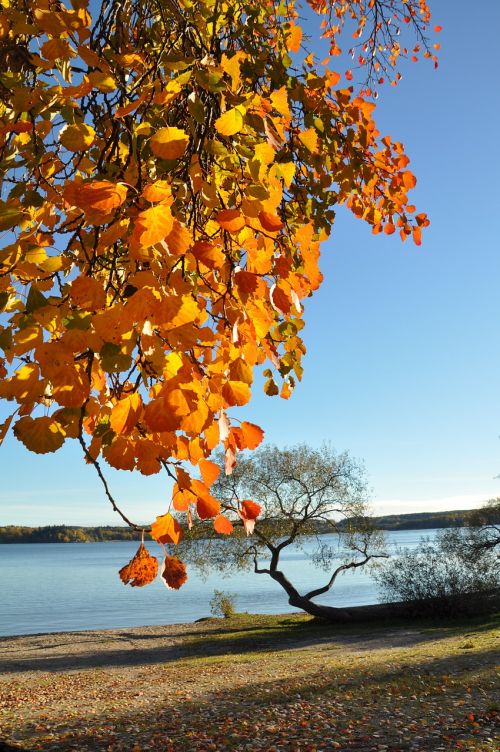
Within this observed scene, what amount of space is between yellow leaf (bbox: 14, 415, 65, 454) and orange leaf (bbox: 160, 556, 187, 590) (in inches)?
14.7

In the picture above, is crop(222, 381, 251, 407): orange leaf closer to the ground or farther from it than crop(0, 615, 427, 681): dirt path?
farther from it

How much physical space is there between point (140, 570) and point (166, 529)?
122 mm

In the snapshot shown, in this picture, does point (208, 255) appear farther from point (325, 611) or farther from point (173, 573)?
point (325, 611)

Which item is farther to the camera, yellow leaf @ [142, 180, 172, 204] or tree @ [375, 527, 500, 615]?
tree @ [375, 527, 500, 615]

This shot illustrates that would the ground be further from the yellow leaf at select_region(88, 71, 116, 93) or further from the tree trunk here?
the yellow leaf at select_region(88, 71, 116, 93)

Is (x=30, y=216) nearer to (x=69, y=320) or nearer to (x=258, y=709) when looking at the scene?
(x=69, y=320)

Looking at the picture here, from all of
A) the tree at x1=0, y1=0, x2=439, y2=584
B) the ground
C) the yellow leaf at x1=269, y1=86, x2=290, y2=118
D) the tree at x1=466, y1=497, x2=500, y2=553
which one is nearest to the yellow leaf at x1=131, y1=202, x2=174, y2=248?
the tree at x1=0, y1=0, x2=439, y2=584

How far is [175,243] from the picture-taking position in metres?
1.06

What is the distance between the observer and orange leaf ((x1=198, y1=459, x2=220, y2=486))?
4.28ft

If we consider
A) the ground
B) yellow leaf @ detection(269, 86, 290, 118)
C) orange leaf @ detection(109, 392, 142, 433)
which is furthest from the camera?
the ground

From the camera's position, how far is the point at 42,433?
1.13 meters

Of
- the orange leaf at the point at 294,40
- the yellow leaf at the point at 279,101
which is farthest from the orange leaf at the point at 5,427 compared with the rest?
the orange leaf at the point at 294,40

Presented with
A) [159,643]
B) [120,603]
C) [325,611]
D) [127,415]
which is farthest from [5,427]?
[120,603]

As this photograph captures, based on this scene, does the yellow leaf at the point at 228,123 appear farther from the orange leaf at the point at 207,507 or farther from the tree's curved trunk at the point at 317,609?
the tree's curved trunk at the point at 317,609
